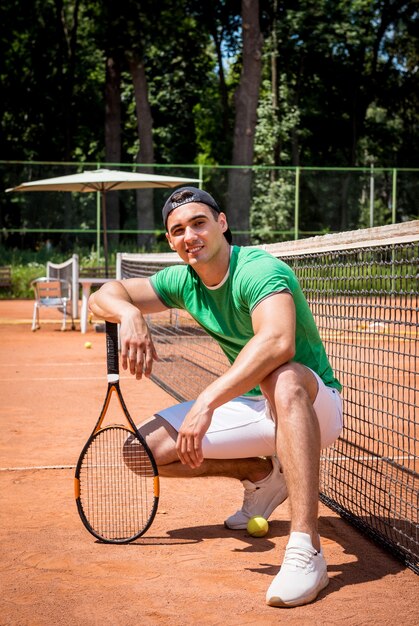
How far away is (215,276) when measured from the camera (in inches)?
149

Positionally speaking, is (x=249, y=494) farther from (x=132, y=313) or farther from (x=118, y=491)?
(x=132, y=313)

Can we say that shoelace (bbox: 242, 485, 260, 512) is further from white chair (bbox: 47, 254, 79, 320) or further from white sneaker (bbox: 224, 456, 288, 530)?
white chair (bbox: 47, 254, 79, 320)

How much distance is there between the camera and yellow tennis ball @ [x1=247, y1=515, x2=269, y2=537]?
4.04 meters

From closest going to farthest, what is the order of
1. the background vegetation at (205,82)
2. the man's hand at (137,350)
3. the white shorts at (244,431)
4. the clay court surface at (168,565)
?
the clay court surface at (168,565)
the man's hand at (137,350)
the white shorts at (244,431)
the background vegetation at (205,82)

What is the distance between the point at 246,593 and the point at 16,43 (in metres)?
35.8

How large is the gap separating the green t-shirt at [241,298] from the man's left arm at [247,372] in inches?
6.4

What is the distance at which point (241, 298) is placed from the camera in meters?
3.64

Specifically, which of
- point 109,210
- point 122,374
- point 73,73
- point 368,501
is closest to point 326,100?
point 73,73

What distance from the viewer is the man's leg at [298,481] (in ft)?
10.5

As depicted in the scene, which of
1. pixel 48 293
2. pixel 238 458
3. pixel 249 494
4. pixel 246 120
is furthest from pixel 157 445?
pixel 246 120

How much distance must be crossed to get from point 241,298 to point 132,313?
479 mm

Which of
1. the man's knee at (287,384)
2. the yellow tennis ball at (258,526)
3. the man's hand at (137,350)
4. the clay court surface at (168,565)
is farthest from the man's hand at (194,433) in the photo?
the yellow tennis ball at (258,526)

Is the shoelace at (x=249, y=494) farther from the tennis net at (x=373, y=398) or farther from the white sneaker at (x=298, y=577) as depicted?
the white sneaker at (x=298, y=577)

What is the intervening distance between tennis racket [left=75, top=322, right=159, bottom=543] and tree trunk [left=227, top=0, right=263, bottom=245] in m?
18.1
